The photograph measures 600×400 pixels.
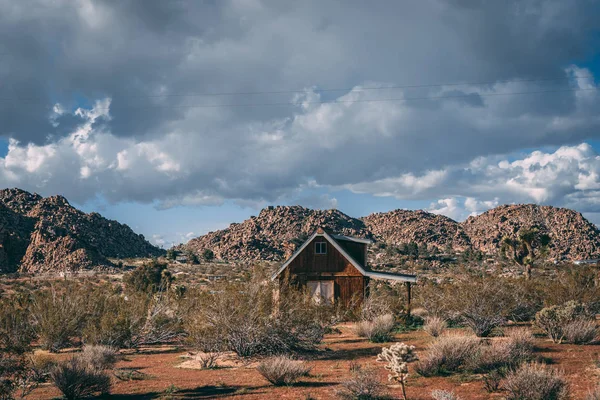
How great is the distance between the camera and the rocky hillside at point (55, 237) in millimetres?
71500

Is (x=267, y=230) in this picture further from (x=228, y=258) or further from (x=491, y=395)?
(x=491, y=395)

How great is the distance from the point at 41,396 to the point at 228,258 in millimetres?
78233

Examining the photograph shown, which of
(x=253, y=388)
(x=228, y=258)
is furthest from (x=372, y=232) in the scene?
(x=253, y=388)

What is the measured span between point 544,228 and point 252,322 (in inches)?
3820

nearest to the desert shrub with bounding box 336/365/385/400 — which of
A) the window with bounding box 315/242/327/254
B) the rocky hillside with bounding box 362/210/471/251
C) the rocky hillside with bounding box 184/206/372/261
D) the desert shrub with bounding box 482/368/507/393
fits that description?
the desert shrub with bounding box 482/368/507/393

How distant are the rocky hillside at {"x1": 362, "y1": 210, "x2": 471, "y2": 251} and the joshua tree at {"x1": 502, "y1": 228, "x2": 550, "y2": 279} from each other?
45.9 m

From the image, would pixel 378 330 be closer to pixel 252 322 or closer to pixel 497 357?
pixel 252 322

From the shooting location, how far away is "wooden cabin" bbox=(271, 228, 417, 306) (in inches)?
1031

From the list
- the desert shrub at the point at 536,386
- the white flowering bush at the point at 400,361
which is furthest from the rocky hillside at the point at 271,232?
the white flowering bush at the point at 400,361

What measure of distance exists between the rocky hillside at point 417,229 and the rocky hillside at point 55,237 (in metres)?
48.4

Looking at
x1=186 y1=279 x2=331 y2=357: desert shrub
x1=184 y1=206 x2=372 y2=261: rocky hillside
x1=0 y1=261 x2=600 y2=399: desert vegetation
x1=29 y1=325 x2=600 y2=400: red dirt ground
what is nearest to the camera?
x1=0 y1=261 x2=600 y2=399: desert vegetation

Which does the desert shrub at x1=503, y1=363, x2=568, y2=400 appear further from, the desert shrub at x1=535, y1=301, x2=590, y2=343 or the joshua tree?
the joshua tree

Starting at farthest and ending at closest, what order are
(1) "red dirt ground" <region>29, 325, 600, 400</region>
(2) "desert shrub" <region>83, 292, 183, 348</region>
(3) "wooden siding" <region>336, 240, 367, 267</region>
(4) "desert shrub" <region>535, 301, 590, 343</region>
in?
(3) "wooden siding" <region>336, 240, 367, 267</region> → (2) "desert shrub" <region>83, 292, 183, 348</region> → (4) "desert shrub" <region>535, 301, 590, 343</region> → (1) "red dirt ground" <region>29, 325, 600, 400</region>

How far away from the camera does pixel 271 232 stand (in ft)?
331
